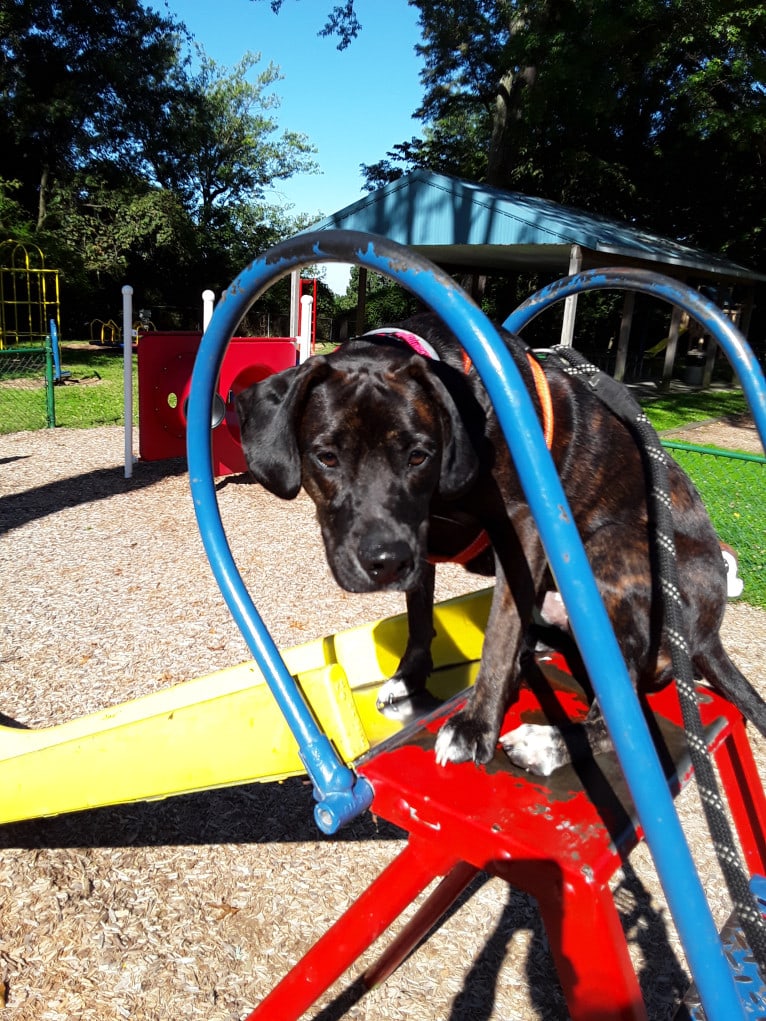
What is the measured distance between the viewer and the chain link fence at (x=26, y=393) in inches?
448

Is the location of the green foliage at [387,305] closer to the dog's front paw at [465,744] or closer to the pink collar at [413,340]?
the pink collar at [413,340]

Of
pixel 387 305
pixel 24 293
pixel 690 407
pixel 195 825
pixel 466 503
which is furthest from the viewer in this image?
pixel 387 305

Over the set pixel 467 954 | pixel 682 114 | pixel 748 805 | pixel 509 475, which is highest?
pixel 682 114

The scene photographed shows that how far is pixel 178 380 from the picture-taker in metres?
8.25

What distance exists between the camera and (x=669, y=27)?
71.9ft

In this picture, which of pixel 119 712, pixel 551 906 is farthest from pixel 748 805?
pixel 119 712

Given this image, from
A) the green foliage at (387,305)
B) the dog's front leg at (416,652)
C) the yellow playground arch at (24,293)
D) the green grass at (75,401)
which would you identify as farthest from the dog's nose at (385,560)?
the green foliage at (387,305)

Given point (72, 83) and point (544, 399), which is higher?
point (72, 83)

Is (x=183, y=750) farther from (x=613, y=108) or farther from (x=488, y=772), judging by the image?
(x=613, y=108)

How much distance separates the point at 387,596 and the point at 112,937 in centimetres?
388

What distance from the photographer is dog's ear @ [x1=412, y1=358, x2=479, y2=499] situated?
197cm

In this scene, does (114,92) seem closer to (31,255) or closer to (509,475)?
(31,255)

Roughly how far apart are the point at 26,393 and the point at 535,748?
50.1 feet

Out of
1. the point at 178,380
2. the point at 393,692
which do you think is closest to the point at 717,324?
the point at 393,692
